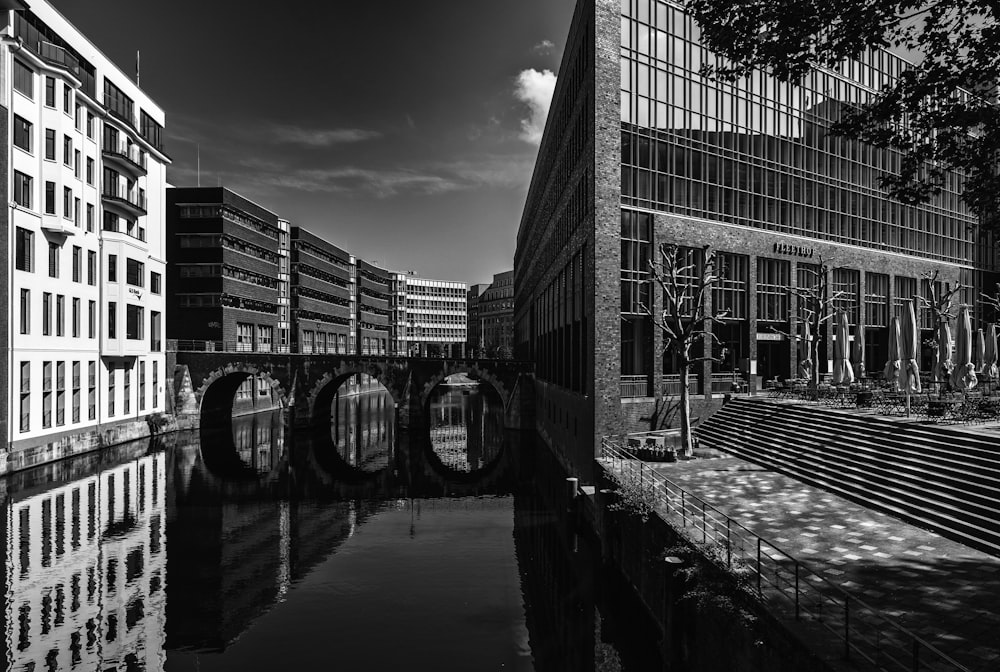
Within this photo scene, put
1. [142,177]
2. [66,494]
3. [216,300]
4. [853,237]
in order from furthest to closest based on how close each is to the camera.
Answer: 1. [216,300]
2. [142,177]
3. [853,237]
4. [66,494]

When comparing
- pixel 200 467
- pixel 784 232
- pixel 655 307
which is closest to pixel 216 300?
pixel 200 467

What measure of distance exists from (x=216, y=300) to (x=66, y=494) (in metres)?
41.4

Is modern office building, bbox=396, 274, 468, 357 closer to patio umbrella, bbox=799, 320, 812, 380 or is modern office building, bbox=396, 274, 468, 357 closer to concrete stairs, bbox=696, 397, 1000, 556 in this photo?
patio umbrella, bbox=799, 320, 812, 380

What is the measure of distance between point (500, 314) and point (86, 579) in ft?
559

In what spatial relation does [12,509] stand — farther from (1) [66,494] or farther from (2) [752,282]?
(2) [752,282]

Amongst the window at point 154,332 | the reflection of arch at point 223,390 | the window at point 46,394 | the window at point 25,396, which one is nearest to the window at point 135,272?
the window at point 154,332

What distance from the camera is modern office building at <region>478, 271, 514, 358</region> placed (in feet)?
609

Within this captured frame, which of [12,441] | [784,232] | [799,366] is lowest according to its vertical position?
[12,441]

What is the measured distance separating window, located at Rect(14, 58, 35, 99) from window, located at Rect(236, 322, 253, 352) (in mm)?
38267

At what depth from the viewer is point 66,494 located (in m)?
33.2

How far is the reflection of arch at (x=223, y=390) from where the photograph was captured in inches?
2409

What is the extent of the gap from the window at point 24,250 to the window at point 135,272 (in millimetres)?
11304

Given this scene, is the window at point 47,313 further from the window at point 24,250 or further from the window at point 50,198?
the window at point 50,198

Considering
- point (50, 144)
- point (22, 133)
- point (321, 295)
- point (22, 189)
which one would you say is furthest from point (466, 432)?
point (321, 295)
